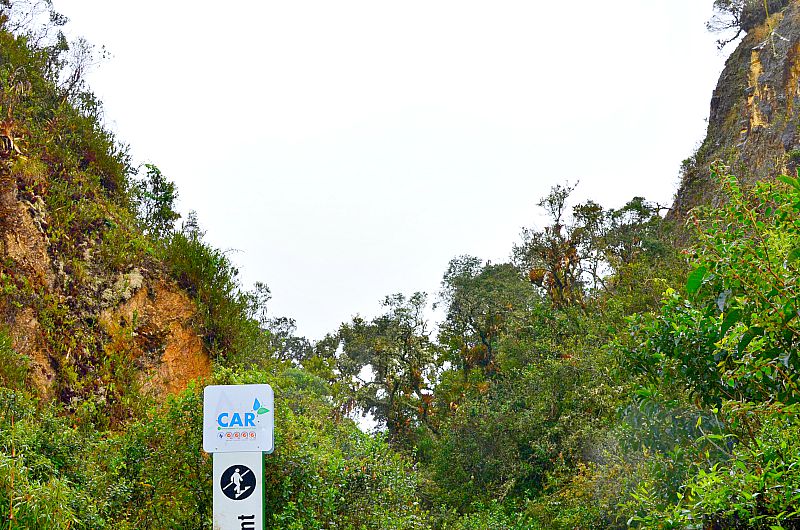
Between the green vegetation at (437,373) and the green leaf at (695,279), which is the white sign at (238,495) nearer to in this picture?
the green vegetation at (437,373)

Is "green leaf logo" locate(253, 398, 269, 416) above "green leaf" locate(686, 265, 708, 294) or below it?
above

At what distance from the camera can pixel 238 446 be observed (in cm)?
521

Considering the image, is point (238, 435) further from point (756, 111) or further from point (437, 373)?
point (756, 111)

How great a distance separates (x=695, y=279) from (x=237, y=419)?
3363mm

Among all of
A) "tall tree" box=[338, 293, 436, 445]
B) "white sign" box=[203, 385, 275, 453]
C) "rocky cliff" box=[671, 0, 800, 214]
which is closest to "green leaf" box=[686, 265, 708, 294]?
"white sign" box=[203, 385, 275, 453]

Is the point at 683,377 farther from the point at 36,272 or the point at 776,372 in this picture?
the point at 36,272

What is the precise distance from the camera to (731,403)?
327 cm

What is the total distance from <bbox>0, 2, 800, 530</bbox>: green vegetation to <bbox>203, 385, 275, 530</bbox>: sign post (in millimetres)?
826

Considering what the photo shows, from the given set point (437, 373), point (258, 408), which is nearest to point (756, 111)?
point (437, 373)

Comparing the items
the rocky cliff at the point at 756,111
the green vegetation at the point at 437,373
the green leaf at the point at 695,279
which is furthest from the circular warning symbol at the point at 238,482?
the rocky cliff at the point at 756,111

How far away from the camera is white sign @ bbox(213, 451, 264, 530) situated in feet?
16.8

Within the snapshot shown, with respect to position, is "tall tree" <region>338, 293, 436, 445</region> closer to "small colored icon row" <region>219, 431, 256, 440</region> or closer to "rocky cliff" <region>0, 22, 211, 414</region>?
"rocky cliff" <region>0, 22, 211, 414</region>

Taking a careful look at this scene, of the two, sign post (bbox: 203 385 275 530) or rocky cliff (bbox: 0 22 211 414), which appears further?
rocky cliff (bbox: 0 22 211 414)

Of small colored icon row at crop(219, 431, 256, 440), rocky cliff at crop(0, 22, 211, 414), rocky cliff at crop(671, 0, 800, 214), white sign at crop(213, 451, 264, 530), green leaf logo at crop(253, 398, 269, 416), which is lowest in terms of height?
white sign at crop(213, 451, 264, 530)
